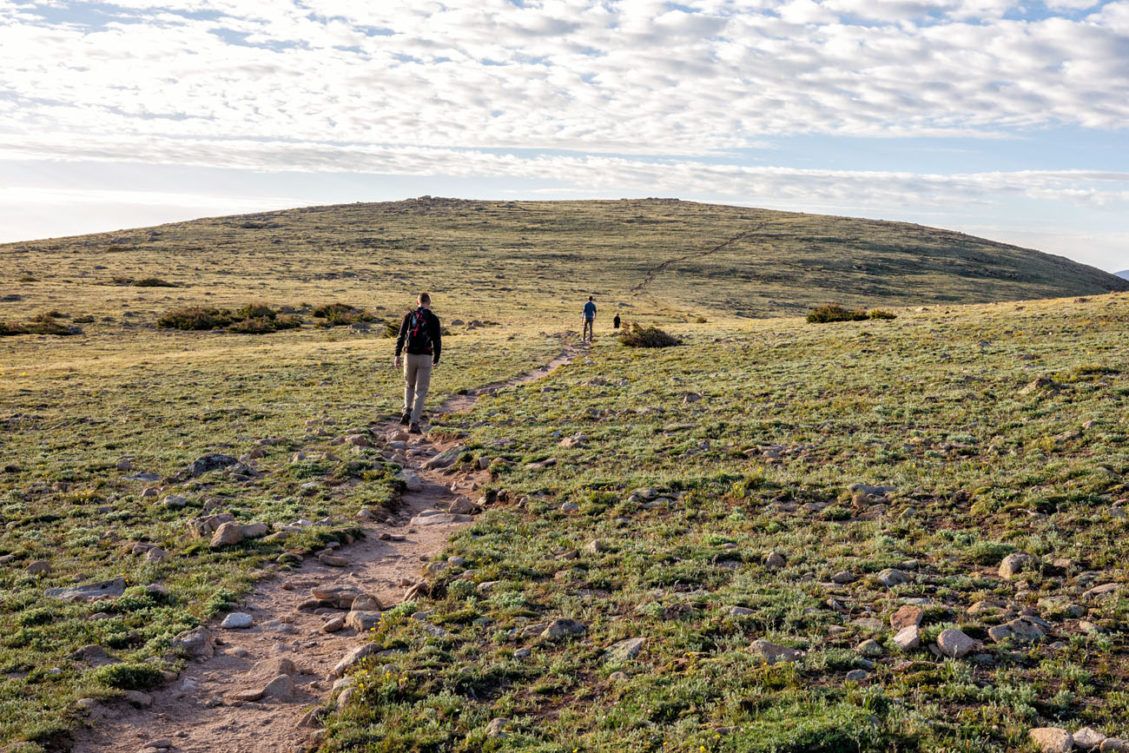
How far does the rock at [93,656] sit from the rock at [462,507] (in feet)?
20.5

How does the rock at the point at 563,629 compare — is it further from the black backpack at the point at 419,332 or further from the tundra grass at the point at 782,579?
the black backpack at the point at 419,332

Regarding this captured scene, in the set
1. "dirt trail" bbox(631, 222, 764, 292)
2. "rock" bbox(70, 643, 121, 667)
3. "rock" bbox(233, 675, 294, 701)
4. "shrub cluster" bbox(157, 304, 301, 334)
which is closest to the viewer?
"rock" bbox(233, 675, 294, 701)

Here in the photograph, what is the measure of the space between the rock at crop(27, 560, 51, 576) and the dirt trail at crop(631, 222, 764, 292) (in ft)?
267

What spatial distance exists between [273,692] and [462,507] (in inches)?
249

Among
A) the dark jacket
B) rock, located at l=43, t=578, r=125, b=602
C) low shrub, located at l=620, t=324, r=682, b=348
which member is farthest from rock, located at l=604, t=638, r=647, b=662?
low shrub, located at l=620, t=324, r=682, b=348

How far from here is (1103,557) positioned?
891cm

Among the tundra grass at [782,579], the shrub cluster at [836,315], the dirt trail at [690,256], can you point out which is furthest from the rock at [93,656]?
the dirt trail at [690,256]

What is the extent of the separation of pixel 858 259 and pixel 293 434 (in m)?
→ 122

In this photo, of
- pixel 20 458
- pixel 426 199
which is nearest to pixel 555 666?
pixel 20 458

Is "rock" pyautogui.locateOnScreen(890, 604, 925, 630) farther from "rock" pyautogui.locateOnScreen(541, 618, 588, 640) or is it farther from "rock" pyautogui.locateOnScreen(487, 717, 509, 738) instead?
"rock" pyautogui.locateOnScreen(487, 717, 509, 738)

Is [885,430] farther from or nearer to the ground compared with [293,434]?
farther from the ground

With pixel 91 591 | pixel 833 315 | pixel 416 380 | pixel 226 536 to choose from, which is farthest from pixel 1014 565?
pixel 833 315

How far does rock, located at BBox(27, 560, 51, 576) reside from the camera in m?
10.6

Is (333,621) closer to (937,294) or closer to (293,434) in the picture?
(293,434)
